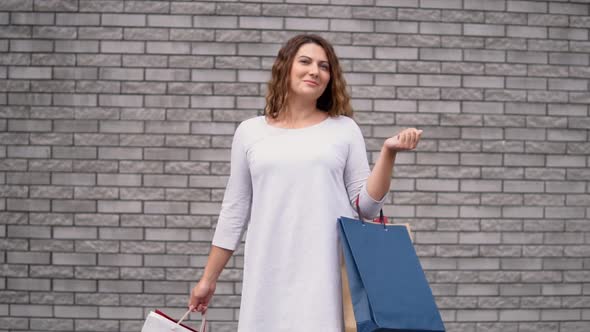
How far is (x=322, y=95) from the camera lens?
266 centimetres

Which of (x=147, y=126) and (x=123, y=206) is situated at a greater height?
(x=147, y=126)

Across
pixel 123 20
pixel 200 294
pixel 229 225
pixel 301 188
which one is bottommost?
pixel 200 294

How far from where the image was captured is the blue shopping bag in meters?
2.21

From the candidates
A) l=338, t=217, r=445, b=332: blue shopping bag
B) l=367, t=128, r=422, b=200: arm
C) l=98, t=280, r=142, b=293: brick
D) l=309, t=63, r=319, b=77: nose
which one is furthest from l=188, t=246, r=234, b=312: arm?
l=98, t=280, r=142, b=293: brick

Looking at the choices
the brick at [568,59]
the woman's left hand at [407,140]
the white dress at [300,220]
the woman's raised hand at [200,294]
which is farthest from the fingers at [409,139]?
the brick at [568,59]

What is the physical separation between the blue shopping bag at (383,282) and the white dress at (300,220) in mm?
77

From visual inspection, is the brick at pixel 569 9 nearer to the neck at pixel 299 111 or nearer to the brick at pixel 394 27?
the brick at pixel 394 27

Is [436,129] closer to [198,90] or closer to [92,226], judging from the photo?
[198,90]

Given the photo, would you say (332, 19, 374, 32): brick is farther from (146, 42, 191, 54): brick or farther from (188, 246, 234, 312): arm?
(188, 246, 234, 312): arm

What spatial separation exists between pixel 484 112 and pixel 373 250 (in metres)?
2.54

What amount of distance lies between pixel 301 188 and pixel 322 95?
0.43 metres

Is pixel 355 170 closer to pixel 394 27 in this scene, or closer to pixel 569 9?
pixel 394 27

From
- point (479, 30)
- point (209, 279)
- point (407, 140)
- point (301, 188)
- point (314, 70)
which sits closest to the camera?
point (407, 140)

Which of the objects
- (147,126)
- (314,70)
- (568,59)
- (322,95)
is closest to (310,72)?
(314,70)
